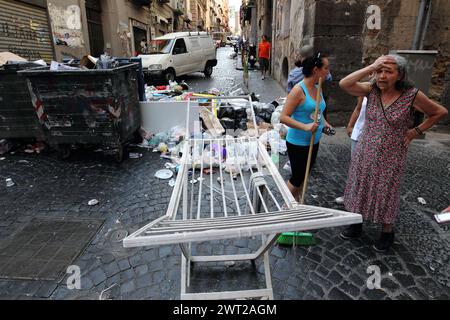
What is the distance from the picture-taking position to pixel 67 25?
11.0 metres

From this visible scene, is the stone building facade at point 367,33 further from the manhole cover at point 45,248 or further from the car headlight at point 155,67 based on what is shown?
the car headlight at point 155,67

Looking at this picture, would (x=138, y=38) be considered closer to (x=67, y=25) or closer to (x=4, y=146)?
(x=67, y=25)

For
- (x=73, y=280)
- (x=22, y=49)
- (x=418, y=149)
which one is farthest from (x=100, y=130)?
(x=22, y=49)

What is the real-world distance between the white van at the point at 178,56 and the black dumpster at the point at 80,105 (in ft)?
21.9

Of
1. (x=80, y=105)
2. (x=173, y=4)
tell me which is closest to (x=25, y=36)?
(x=80, y=105)

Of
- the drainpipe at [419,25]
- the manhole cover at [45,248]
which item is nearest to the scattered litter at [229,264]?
the manhole cover at [45,248]

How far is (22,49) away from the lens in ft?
29.1

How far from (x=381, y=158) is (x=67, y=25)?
490 inches

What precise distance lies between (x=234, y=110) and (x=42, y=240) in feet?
13.7

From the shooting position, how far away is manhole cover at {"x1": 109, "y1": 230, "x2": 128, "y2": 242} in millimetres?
2902

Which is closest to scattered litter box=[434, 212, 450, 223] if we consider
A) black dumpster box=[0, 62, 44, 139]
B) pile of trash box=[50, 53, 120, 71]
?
pile of trash box=[50, 53, 120, 71]

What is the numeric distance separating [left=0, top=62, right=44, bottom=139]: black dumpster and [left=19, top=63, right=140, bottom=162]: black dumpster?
0.51 meters

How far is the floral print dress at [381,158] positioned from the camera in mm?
2297
